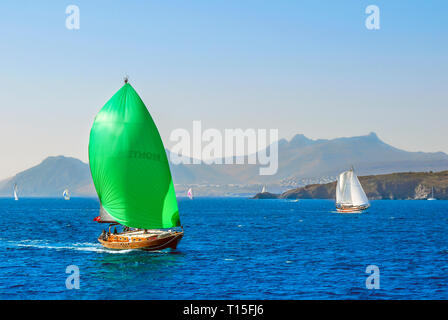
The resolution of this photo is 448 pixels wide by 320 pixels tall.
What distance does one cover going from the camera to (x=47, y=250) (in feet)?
216

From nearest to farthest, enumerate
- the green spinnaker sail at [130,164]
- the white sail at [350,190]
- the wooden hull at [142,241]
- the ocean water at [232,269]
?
the ocean water at [232,269], the green spinnaker sail at [130,164], the wooden hull at [142,241], the white sail at [350,190]

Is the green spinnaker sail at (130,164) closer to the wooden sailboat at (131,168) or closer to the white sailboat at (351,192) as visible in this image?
the wooden sailboat at (131,168)

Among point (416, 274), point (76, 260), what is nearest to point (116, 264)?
point (76, 260)

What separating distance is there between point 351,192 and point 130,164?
383ft

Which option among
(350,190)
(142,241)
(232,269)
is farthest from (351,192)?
(232,269)

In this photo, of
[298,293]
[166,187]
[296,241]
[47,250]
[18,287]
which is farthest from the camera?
[296,241]

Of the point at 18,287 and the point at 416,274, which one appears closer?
the point at 18,287

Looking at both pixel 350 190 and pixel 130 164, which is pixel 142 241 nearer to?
pixel 130 164

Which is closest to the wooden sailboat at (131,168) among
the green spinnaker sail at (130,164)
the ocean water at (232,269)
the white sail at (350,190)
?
the green spinnaker sail at (130,164)

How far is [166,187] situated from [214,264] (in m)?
8.73

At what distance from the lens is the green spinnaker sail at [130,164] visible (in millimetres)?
53469

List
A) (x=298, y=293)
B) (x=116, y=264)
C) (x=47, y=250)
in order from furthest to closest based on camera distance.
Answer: (x=47, y=250) < (x=116, y=264) < (x=298, y=293)

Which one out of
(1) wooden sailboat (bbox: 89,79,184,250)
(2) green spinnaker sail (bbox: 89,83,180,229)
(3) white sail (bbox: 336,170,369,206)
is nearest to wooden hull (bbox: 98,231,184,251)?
(1) wooden sailboat (bbox: 89,79,184,250)
